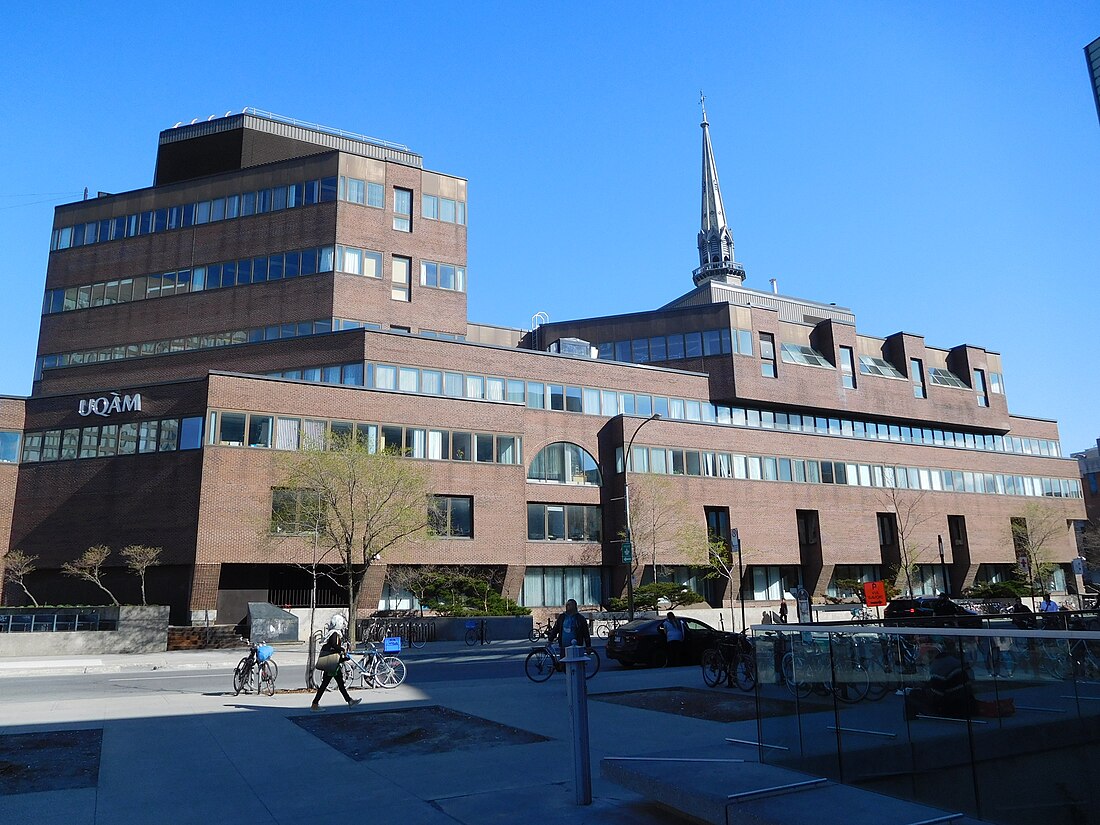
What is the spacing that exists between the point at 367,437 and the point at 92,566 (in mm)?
14267

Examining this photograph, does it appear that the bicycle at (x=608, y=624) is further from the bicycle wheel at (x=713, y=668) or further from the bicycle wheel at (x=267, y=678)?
the bicycle wheel at (x=267, y=678)

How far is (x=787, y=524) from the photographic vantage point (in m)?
56.4

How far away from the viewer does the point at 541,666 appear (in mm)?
20406

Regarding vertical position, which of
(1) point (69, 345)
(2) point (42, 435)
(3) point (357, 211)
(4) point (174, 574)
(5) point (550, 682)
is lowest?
(5) point (550, 682)

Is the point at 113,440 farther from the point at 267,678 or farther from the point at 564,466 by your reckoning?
the point at 267,678

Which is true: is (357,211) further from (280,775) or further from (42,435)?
(280,775)


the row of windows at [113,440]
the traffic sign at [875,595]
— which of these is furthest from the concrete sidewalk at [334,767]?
the row of windows at [113,440]

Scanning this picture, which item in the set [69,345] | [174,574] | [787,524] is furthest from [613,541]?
[69,345]

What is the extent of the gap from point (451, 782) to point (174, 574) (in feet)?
116

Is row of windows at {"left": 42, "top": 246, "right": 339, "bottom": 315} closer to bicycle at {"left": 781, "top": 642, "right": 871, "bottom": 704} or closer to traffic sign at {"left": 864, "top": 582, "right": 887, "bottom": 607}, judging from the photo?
traffic sign at {"left": 864, "top": 582, "right": 887, "bottom": 607}

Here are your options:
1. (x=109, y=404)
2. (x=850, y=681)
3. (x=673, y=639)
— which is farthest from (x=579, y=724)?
(x=109, y=404)

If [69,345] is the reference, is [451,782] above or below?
below

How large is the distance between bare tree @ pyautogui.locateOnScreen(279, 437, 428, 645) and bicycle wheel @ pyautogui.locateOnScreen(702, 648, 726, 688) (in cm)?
1909

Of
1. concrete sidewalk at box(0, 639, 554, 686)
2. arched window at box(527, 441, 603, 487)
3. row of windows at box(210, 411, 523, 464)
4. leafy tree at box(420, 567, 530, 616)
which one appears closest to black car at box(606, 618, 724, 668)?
concrete sidewalk at box(0, 639, 554, 686)
